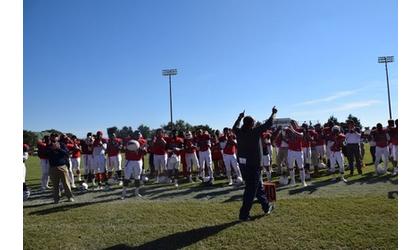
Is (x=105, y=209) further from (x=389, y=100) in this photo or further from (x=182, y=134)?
(x=389, y=100)

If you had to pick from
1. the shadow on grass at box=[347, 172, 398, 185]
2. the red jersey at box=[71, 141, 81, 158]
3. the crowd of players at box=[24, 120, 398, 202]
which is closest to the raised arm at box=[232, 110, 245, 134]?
the crowd of players at box=[24, 120, 398, 202]

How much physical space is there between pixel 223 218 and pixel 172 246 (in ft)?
6.31

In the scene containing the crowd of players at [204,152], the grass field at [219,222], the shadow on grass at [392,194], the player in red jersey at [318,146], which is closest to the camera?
the grass field at [219,222]

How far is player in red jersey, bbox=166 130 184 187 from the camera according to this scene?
15.1 meters

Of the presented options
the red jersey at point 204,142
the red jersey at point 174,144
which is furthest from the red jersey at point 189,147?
the red jersey at point 204,142

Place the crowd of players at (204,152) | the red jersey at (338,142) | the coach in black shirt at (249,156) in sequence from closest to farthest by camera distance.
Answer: the coach in black shirt at (249,156) < the crowd of players at (204,152) < the red jersey at (338,142)

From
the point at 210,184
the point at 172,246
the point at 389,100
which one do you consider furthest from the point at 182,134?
the point at 389,100

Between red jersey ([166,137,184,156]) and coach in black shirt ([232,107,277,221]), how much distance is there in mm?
7464

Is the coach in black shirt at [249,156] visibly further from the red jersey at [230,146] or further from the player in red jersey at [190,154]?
the player in red jersey at [190,154]

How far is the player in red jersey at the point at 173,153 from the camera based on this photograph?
595 inches

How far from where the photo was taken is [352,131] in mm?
15250

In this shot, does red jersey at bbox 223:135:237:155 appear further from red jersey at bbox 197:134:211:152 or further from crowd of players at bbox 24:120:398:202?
red jersey at bbox 197:134:211:152

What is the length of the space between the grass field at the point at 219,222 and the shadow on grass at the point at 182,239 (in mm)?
10

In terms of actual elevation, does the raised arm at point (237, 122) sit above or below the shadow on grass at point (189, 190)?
above
